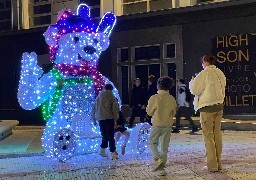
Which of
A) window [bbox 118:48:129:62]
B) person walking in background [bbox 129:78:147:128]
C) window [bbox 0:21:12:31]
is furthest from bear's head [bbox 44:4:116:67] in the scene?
window [bbox 0:21:12:31]

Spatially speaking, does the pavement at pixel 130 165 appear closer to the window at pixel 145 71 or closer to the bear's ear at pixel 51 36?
the bear's ear at pixel 51 36

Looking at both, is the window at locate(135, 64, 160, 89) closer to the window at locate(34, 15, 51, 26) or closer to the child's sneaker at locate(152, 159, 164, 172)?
the window at locate(34, 15, 51, 26)

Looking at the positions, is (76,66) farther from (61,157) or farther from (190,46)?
(190,46)

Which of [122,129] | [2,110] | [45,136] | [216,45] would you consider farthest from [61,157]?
[2,110]

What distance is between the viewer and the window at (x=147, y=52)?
22141mm

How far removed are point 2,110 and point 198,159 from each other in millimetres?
19671

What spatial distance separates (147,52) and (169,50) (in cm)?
120

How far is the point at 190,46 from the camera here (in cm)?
2094

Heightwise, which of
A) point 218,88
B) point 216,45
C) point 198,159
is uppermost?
point 216,45

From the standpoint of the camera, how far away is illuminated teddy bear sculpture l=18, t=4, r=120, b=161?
10.0 m

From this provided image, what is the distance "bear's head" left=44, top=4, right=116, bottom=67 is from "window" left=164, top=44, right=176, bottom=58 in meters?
11.0

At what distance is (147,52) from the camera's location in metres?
22.5

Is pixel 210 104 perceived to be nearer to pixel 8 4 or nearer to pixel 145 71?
pixel 145 71

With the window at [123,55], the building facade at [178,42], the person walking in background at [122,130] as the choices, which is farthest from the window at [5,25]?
the person walking in background at [122,130]
